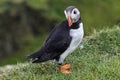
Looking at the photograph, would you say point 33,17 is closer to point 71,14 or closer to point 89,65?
point 89,65

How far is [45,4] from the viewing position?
103 ft

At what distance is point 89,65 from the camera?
8.10 meters

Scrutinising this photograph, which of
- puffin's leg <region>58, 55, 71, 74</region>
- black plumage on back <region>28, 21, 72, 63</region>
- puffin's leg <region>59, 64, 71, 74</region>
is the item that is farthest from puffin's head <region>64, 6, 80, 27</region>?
puffin's leg <region>59, 64, 71, 74</region>

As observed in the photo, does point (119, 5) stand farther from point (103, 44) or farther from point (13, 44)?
point (103, 44)

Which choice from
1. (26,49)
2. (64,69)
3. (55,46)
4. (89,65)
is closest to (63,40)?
(55,46)

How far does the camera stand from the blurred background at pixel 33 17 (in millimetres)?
29750

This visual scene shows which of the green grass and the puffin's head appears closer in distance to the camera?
the puffin's head

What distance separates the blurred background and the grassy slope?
766 inches

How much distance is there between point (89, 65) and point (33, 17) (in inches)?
954

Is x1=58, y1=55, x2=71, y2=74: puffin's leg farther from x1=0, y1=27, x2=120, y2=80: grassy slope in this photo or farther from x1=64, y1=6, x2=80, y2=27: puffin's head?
x1=64, y1=6, x2=80, y2=27: puffin's head

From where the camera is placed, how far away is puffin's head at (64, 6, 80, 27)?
7469mm

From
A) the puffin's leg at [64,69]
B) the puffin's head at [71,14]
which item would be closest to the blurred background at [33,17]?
the puffin's leg at [64,69]

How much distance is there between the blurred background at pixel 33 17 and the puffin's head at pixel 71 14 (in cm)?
2135

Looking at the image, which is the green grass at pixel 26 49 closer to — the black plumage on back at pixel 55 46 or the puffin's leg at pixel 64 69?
the puffin's leg at pixel 64 69
